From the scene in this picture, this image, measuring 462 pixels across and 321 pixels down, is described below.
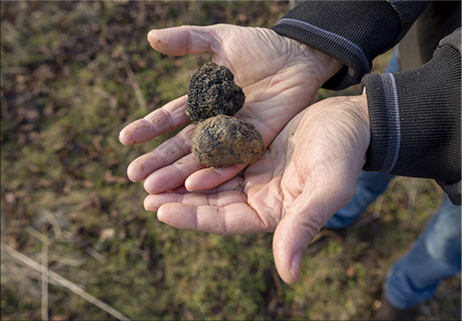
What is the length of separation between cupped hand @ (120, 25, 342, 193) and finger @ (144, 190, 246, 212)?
31 cm

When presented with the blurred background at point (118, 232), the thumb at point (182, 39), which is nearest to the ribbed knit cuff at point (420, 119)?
the thumb at point (182, 39)

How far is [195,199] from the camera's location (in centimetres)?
256

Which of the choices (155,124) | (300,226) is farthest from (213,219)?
(155,124)

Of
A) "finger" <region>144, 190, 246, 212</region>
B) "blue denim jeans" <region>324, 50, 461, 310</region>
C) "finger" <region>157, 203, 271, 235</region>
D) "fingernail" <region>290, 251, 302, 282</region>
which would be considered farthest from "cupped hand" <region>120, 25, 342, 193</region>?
"fingernail" <region>290, 251, 302, 282</region>

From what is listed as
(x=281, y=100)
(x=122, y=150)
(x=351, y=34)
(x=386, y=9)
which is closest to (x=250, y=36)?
(x=281, y=100)

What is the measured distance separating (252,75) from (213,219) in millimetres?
1514

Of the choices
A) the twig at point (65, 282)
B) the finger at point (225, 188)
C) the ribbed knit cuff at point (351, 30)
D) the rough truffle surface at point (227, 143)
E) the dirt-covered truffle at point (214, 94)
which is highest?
the ribbed knit cuff at point (351, 30)

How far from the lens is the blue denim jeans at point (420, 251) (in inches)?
113

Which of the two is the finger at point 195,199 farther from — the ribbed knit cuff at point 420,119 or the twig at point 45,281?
the twig at point 45,281

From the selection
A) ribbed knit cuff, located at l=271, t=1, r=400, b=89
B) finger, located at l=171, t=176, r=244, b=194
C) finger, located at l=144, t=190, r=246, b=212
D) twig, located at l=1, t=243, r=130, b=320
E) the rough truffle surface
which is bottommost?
twig, located at l=1, t=243, r=130, b=320

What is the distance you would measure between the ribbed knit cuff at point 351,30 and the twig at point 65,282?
3538mm

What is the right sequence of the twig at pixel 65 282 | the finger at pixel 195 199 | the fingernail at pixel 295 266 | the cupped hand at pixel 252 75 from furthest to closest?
the twig at pixel 65 282 → the cupped hand at pixel 252 75 → the finger at pixel 195 199 → the fingernail at pixel 295 266

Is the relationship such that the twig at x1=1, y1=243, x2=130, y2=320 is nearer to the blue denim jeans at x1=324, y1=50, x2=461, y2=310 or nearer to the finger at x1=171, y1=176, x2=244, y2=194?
the finger at x1=171, y1=176, x2=244, y2=194

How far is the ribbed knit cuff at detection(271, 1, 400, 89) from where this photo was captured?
2.71m
